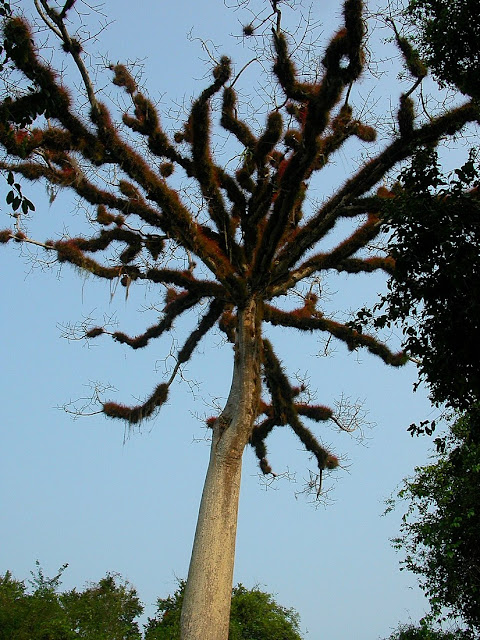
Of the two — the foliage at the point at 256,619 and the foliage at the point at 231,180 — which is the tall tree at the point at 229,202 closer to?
the foliage at the point at 231,180

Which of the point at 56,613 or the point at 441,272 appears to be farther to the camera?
the point at 56,613

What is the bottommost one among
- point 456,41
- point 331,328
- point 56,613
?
point 56,613

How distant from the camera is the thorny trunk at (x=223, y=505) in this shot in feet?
25.9

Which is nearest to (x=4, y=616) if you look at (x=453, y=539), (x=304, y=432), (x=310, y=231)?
(x=304, y=432)

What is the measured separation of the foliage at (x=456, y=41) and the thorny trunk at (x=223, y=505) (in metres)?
4.81

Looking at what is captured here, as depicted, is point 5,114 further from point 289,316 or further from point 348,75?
point 289,316

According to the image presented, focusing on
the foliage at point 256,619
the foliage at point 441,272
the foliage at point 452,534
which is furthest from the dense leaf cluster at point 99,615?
the foliage at point 441,272

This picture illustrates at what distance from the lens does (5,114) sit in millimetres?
4727

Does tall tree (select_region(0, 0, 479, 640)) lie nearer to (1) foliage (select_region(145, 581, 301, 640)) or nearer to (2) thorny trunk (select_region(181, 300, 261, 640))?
(2) thorny trunk (select_region(181, 300, 261, 640))

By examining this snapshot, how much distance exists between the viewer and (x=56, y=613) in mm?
14102

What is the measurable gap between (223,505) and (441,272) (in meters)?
4.38

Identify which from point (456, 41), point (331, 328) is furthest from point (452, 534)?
point (456, 41)

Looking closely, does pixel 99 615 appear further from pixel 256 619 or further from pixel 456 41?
pixel 456 41

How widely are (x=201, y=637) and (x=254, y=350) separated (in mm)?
4174
